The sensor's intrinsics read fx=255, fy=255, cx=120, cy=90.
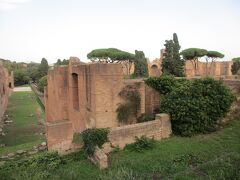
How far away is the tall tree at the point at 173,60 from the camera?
27.2 m

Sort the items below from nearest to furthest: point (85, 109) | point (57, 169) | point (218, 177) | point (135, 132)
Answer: point (218, 177) → point (57, 169) → point (135, 132) → point (85, 109)

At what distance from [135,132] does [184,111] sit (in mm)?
2302

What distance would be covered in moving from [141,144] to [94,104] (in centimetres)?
305

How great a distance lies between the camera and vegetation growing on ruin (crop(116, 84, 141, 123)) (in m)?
12.3

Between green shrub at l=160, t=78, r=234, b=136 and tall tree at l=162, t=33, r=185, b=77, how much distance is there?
16.0m

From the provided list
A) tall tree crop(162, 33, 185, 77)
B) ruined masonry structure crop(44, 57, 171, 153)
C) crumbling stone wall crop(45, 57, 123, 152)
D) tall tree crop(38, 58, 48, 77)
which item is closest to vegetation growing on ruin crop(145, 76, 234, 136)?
ruined masonry structure crop(44, 57, 171, 153)

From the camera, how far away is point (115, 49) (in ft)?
134

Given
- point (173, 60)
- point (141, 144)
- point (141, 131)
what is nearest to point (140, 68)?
point (173, 60)

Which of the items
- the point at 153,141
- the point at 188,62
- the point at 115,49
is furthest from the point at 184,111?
the point at 188,62

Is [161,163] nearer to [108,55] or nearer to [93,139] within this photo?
[93,139]

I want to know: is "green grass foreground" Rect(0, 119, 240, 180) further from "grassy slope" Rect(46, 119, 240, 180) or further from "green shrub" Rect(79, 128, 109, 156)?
"green shrub" Rect(79, 128, 109, 156)

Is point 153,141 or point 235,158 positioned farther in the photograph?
point 153,141

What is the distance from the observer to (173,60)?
89.4 ft

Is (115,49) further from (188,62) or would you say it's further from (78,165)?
(78,165)
